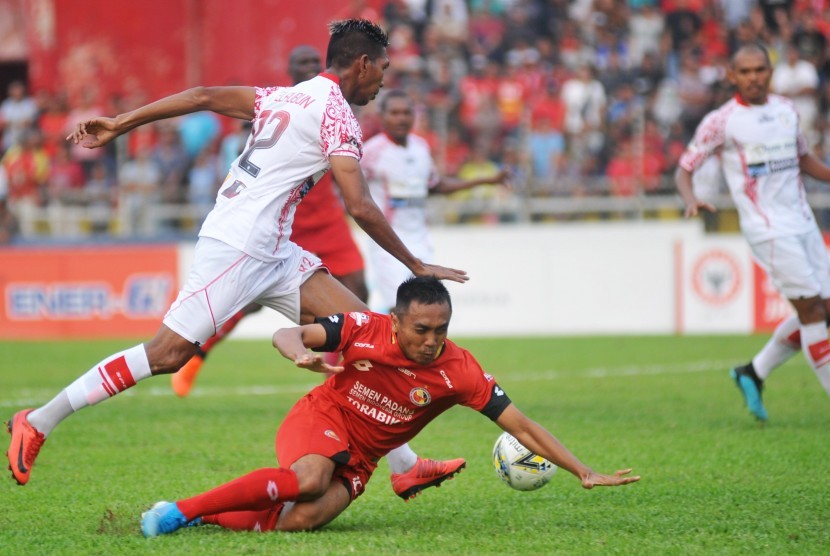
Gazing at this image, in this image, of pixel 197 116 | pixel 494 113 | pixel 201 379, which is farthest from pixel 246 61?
pixel 201 379

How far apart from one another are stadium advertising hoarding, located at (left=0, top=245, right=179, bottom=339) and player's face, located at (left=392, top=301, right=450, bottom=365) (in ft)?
42.5

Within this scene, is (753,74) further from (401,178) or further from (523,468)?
(523,468)

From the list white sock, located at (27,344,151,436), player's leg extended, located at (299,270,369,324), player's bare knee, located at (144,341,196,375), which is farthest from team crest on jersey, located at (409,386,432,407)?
white sock, located at (27,344,151,436)

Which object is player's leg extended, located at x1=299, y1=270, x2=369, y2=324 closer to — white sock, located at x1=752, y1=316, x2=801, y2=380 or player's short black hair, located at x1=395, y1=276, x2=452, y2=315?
player's short black hair, located at x1=395, y1=276, x2=452, y2=315

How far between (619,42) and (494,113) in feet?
10.0

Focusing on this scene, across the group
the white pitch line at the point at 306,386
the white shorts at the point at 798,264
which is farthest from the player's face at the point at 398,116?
the white shorts at the point at 798,264

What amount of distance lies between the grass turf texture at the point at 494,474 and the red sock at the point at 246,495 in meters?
0.15

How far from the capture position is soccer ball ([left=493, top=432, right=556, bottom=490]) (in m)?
6.30

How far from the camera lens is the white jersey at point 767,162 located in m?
9.17

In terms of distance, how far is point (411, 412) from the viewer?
595cm

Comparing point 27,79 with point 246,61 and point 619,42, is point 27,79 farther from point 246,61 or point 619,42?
point 619,42

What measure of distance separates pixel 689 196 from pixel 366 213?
379cm

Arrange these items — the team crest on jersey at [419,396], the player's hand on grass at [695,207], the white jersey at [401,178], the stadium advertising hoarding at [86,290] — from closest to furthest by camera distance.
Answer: the team crest on jersey at [419,396] → the player's hand on grass at [695,207] → the white jersey at [401,178] → the stadium advertising hoarding at [86,290]

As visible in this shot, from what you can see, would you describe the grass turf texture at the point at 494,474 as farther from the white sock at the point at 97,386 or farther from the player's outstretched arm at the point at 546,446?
the white sock at the point at 97,386
